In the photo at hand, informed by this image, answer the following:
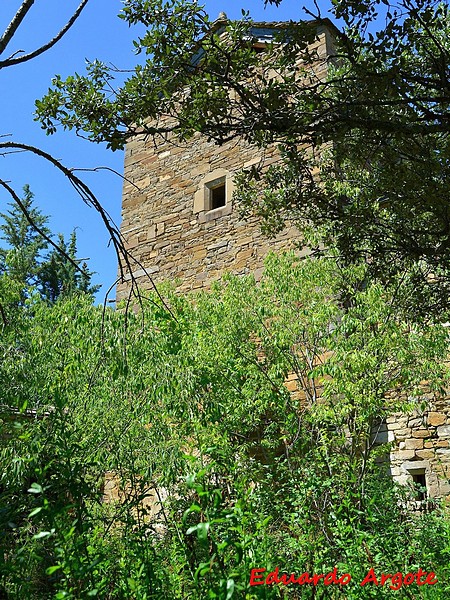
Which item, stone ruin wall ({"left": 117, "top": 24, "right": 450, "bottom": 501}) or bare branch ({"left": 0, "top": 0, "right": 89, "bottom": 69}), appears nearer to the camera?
bare branch ({"left": 0, "top": 0, "right": 89, "bottom": 69})

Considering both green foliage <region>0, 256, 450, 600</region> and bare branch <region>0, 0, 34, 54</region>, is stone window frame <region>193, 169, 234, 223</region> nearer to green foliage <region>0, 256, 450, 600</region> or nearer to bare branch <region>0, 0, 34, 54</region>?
green foliage <region>0, 256, 450, 600</region>

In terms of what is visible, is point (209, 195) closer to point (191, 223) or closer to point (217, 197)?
Answer: point (217, 197)

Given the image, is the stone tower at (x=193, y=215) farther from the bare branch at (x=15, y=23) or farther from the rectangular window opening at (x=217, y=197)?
the bare branch at (x=15, y=23)

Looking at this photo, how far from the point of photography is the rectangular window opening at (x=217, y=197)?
886 cm

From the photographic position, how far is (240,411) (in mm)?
5289

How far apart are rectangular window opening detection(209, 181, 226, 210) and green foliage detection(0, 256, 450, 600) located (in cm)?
303

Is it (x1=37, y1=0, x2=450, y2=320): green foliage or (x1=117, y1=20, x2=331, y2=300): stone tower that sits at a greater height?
(x1=117, y1=20, x2=331, y2=300): stone tower

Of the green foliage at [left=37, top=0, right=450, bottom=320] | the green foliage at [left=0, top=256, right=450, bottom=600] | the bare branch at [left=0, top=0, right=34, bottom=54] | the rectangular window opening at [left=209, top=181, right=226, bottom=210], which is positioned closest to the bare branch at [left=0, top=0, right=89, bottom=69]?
the bare branch at [left=0, top=0, right=34, bottom=54]

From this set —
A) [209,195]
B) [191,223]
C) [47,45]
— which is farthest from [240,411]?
[209,195]

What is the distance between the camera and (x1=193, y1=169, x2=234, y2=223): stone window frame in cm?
846

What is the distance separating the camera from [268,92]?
342cm

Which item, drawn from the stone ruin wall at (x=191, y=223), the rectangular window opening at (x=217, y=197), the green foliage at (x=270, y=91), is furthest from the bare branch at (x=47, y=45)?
the rectangular window opening at (x=217, y=197)

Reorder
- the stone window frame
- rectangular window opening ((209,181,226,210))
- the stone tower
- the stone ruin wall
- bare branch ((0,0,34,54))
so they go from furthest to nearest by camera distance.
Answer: rectangular window opening ((209,181,226,210))
the stone window frame
the stone tower
the stone ruin wall
bare branch ((0,0,34,54))

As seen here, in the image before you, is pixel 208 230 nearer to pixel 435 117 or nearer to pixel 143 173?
pixel 143 173
